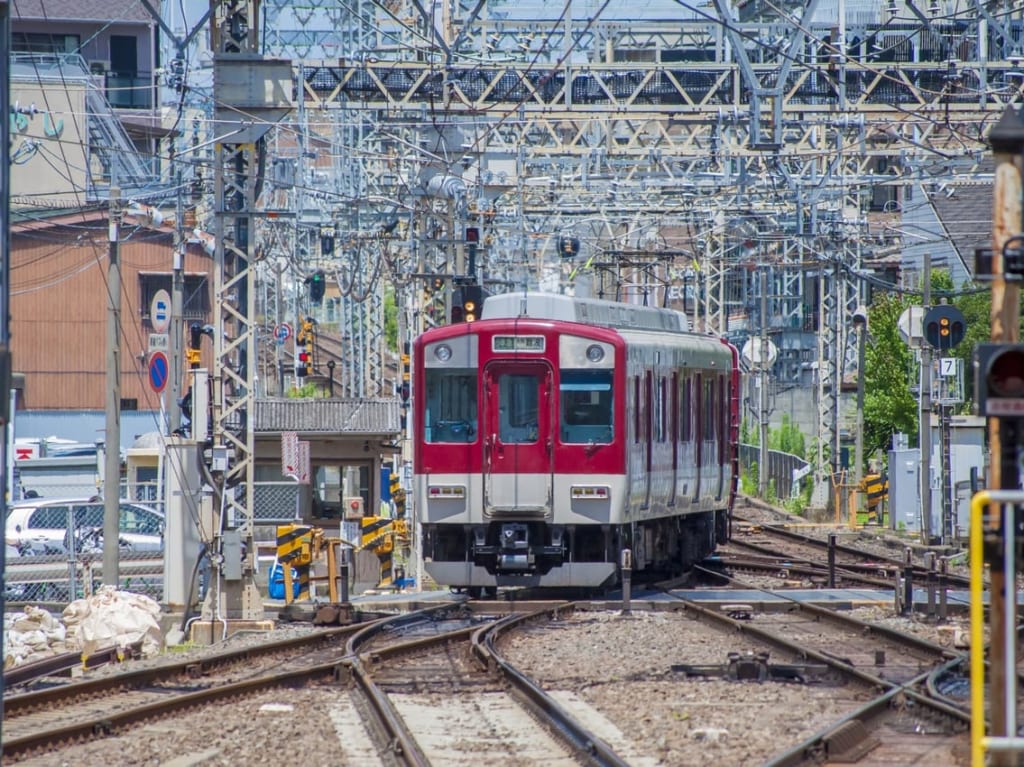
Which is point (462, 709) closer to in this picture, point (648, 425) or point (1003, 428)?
point (1003, 428)

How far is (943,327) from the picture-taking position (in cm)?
2383

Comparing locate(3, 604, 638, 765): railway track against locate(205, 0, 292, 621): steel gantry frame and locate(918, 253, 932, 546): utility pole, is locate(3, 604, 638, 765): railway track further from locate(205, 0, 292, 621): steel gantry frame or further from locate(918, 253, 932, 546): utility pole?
locate(918, 253, 932, 546): utility pole

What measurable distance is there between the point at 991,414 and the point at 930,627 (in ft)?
30.1

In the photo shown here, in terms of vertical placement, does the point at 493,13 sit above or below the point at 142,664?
above

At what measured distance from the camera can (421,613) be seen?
1605 centimetres

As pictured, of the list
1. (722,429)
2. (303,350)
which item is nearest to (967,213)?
(303,350)

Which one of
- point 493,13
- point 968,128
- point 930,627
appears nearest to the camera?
point 930,627

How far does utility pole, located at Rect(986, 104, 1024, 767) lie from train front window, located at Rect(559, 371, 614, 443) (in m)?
10.5

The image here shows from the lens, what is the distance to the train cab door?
16.7 meters

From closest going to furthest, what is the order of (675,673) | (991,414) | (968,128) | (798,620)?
(991,414), (675,673), (798,620), (968,128)

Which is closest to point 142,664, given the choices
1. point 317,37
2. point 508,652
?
point 508,652

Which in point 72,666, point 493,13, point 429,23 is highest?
point 493,13

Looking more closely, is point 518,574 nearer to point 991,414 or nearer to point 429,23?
point 429,23

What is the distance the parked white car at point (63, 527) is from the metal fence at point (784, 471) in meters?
15.5
